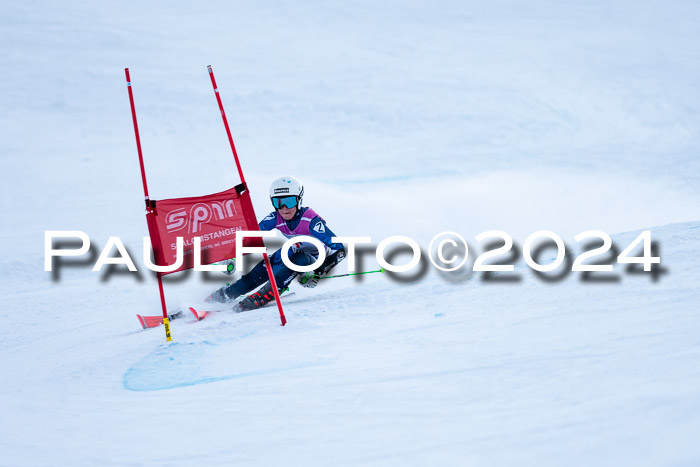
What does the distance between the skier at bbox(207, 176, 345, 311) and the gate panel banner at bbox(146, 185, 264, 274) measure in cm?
88

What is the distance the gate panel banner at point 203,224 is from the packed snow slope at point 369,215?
528 millimetres

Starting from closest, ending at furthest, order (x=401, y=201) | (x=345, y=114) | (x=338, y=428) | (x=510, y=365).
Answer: (x=338, y=428)
(x=510, y=365)
(x=401, y=201)
(x=345, y=114)

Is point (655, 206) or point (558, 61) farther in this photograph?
point (558, 61)

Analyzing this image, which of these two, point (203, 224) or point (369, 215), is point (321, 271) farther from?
point (369, 215)

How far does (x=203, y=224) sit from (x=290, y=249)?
4.11 feet

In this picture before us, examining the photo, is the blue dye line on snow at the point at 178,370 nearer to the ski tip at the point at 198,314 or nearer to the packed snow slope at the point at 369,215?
the packed snow slope at the point at 369,215

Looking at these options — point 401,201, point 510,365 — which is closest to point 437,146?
point 401,201

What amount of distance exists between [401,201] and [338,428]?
839 centimetres

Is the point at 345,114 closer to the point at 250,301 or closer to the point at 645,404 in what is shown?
the point at 250,301

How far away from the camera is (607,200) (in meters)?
11.2

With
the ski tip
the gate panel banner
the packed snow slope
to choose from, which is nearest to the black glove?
the packed snow slope

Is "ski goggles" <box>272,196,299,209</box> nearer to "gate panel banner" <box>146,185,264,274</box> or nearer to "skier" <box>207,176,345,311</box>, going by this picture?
"skier" <box>207,176,345,311</box>

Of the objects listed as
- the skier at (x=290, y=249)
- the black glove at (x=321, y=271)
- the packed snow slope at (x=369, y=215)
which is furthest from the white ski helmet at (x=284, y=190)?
the packed snow slope at (x=369, y=215)

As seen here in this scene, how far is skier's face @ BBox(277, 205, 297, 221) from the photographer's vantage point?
234 inches
